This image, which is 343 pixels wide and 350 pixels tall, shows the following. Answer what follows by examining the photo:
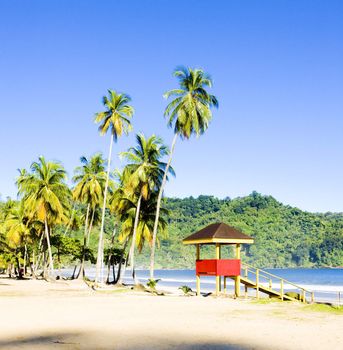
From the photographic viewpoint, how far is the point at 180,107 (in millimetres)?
38438

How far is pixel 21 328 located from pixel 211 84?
2622cm

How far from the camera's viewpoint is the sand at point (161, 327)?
46.3 ft

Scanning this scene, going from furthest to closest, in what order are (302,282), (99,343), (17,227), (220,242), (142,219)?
1. (302,282)
2. (17,227)
3. (142,219)
4. (220,242)
5. (99,343)

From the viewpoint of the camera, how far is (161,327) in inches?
682

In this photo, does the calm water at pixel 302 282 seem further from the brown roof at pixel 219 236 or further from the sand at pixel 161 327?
the sand at pixel 161 327

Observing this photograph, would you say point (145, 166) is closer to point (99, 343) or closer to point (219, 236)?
point (219, 236)

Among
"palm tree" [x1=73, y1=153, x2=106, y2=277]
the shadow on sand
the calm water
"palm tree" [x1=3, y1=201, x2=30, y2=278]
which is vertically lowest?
the calm water

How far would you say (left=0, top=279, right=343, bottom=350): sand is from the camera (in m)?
14.1

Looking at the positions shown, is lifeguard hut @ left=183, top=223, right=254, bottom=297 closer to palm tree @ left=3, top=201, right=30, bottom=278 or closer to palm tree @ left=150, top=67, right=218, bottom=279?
palm tree @ left=150, top=67, right=218, bottom=279

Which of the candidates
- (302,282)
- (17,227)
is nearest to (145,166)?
(17,227)

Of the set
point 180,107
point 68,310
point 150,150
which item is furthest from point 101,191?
point 68,310

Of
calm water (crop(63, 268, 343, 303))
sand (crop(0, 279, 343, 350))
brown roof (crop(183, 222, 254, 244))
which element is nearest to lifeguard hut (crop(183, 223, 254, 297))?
brown roof (crop(183, 222, 254, 244))

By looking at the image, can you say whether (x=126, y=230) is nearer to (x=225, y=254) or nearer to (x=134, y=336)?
(x=134, y=336)

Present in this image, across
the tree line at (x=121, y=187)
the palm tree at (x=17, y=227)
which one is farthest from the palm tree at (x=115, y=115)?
the palm tree at (x=17, y=227)
